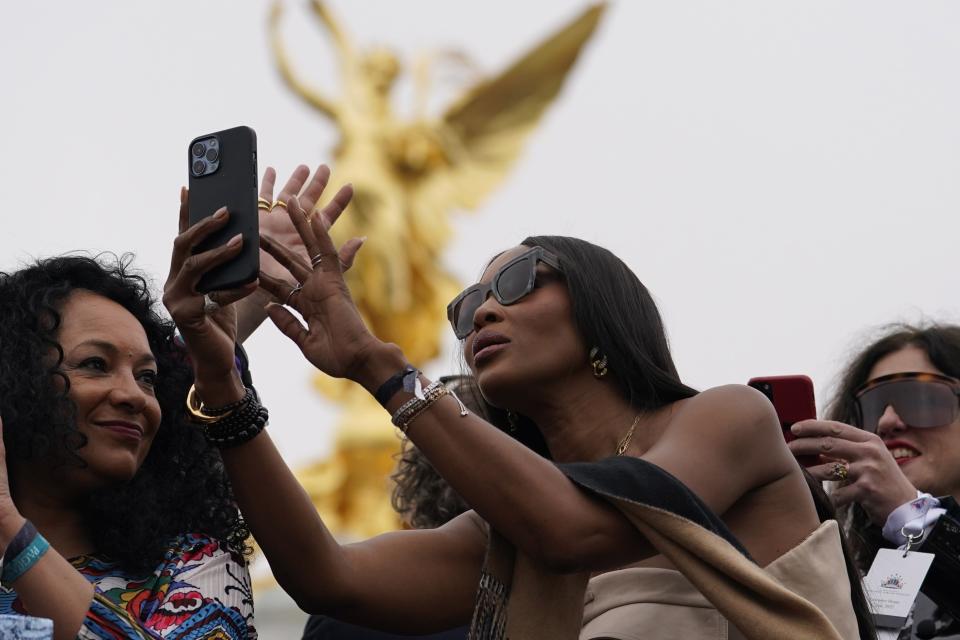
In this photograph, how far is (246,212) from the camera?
240 cm

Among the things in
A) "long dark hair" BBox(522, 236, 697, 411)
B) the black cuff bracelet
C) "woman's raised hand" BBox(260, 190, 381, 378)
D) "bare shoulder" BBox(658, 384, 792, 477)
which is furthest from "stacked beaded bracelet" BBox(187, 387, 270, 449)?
"bare shoulder" BBox(658, 384, 792, 477)

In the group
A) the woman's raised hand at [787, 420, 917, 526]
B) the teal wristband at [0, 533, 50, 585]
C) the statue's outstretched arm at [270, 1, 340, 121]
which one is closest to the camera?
the teal wristband at [0, 533, 50, 585]

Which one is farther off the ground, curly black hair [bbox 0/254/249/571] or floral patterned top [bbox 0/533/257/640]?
curly black hair [bbox 0/254/249/571]

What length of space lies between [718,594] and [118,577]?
0.98m

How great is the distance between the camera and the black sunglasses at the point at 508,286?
272 centimetres

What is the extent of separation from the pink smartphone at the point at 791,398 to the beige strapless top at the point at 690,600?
0.69 meters

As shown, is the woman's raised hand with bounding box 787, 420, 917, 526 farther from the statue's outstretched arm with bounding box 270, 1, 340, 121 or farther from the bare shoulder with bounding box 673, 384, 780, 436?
the statue's outstretched arm with bounding box 270, 1, 340, 121

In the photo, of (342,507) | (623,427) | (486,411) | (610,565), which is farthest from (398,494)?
(342,507)

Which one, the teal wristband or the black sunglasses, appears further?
the black sunglasses

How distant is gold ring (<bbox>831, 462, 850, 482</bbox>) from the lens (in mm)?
3236

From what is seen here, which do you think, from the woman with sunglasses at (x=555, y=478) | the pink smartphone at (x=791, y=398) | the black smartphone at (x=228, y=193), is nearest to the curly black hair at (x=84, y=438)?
the woman with sunglasses at (x=555, y=478)

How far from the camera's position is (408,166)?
46.1 ft

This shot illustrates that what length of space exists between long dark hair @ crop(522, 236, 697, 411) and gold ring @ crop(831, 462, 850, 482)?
67 cm

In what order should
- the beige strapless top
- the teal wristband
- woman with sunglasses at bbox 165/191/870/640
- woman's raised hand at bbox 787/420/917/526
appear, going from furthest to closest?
1. woman's raised hand at bbox 787/420/917/526
2. the beige strapless top
3. woman with sunglasses at bbox 165/191/870/640
4. the teal wristband
